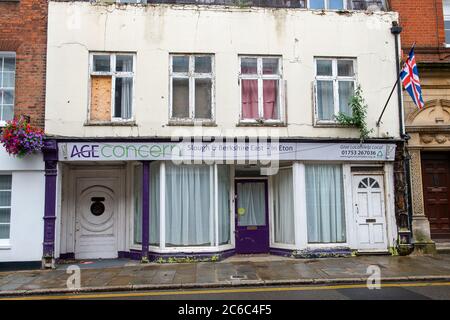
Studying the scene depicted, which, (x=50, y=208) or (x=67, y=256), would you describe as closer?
(x=50, y=208)

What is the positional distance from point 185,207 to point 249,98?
372 cm

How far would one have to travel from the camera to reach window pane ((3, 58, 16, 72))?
11.6 metres

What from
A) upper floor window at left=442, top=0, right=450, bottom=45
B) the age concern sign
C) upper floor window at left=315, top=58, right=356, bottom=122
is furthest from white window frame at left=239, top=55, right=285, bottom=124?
upper floor window at left=442, top=0, right=450, bottom=45

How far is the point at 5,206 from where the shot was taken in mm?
11070

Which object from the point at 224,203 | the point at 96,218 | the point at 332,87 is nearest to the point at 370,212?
the point at 332,87

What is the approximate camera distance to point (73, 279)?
9227 mm

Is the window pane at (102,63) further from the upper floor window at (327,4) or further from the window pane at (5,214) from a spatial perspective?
the upper floor window at (327,4)

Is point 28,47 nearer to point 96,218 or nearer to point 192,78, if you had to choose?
point 192,78

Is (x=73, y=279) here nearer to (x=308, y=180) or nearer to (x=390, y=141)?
(x=308, y=180)

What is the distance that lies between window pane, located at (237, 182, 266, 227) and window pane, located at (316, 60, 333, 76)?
3.86m

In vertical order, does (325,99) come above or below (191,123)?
above

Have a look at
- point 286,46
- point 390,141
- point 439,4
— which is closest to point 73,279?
point 286,46

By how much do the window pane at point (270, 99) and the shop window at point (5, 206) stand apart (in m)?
7.46

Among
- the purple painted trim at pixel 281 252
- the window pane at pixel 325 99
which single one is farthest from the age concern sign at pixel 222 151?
the purple painted trim at pixel 281 252
